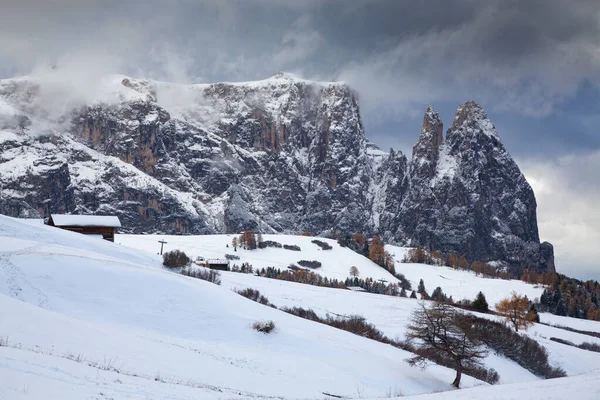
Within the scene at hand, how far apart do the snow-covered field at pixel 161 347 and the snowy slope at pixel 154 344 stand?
8 cm

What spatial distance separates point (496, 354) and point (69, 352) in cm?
4995

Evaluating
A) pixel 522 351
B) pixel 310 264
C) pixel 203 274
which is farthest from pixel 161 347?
pixel 310 264

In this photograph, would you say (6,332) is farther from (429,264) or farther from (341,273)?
(429,264)

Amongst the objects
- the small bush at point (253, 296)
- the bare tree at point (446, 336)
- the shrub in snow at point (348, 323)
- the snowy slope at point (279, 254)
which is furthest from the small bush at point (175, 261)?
the snowy slope at point (279, 254)

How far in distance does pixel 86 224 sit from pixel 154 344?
61.6 meters

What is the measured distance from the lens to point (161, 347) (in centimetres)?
2555

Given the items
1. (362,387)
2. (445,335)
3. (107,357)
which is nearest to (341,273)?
(445,335)

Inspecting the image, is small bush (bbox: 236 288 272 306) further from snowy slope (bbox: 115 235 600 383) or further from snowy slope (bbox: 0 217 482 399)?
snowy slope (bbox: 0 217 482 399)

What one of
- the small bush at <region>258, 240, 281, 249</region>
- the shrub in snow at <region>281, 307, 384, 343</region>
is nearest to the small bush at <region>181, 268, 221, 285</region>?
the shrub in snow at <region>281, 307, 384, 343</region>

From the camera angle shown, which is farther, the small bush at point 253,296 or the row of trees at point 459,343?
the small bush at point 253,296

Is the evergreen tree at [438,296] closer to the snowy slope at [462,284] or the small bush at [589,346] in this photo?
the snowy slope at [462,284]

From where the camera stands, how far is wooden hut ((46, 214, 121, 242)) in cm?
7944

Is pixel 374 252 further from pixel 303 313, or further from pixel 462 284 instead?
pixel 303 313

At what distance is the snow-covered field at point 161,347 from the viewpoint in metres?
16.3
